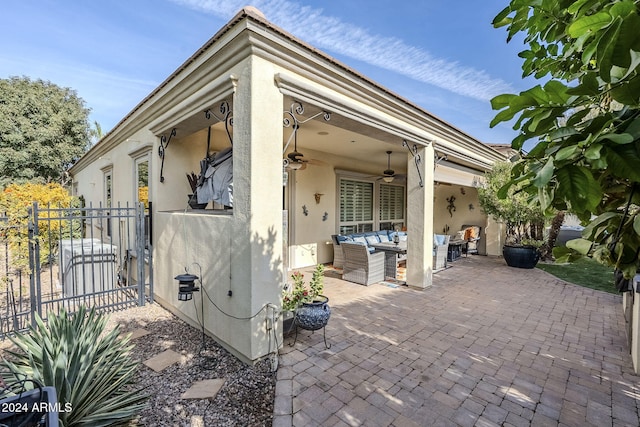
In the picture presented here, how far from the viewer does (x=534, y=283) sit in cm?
759

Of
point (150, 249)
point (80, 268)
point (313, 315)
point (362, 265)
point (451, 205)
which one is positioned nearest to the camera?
point (313, 315)

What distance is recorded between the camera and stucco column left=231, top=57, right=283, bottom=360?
3475mm

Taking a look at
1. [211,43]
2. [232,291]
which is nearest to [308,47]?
[211,43]

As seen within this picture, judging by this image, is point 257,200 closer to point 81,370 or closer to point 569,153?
point 81,370

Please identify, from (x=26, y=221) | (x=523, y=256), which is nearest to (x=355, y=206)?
(x=523, y=256)

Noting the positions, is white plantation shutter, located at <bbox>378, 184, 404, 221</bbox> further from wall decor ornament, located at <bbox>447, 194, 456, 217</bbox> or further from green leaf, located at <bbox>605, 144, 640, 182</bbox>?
green leaf, located at <bbox>605, 144, 640, 182</bbox>

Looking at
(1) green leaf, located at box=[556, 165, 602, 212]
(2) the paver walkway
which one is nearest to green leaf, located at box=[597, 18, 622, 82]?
(1) green leaf, located at box=[556, 165, 602, 212]

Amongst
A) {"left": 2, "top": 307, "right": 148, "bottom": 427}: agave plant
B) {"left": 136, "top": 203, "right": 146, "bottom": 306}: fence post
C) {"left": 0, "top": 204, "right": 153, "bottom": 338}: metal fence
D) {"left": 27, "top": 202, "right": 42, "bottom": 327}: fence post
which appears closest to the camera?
{"left": 2, "top": 307, "right": 148, "bottom": 427}: agave plant

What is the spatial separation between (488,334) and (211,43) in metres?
5.94

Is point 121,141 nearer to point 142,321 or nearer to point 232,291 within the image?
point 142,321

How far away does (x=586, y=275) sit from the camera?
27.5 feet

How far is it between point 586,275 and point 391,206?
665 centimetres

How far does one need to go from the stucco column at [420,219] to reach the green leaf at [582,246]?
559cm

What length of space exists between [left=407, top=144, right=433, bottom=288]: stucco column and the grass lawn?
399cm
